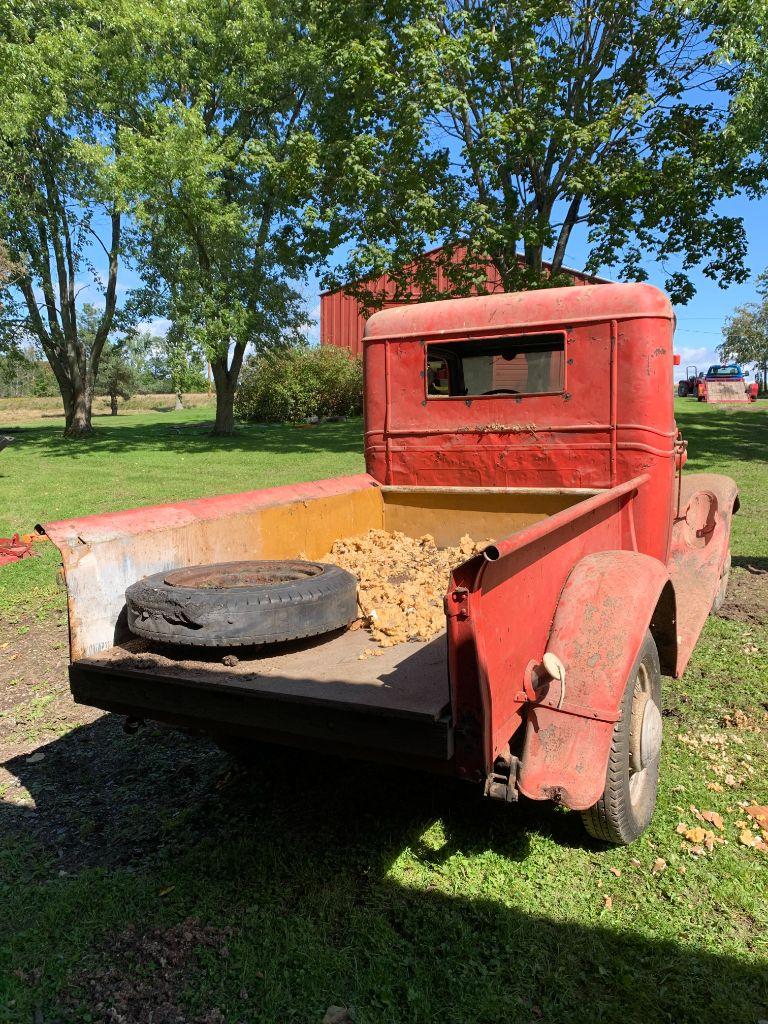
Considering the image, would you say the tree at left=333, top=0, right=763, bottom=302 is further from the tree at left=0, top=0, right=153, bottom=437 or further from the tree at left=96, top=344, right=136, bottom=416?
the tree at left=96, top=344, right=136, bottom=416

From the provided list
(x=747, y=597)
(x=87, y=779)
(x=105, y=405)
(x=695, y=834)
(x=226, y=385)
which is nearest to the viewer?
(x=695, y=834)

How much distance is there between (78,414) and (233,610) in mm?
22618

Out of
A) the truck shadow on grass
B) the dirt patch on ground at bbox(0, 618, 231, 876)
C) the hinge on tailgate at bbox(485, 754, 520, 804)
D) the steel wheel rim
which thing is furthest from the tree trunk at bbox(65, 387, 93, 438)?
the hinge on tailgate at bbox(485, 754, 520, 804)

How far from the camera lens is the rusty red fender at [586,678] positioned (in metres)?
2.36

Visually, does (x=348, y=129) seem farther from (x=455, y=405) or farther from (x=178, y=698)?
(x=178, y=698)

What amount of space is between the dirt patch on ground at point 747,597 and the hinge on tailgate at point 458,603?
4331 mm

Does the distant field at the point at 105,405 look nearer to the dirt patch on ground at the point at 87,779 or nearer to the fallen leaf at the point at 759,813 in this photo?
the dirt patch on ground at the point at 87,779

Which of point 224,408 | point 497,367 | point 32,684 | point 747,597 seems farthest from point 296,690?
point 224,408

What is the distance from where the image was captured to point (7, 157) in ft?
61.1

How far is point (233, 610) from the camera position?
2586mm

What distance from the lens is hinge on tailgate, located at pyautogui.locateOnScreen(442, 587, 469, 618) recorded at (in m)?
2.01

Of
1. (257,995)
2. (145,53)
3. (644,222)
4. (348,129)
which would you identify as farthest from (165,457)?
(257,995)

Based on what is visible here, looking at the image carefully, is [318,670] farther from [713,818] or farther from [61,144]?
[61,144]

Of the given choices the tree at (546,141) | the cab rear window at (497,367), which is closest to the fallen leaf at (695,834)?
the cab rear window at (497,367)
